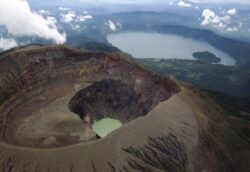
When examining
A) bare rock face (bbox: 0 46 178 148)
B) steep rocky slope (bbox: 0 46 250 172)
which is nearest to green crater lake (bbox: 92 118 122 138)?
steep rocky slope (bbox: 0 46 250 172)

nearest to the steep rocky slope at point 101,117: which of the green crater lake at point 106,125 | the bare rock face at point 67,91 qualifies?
the bare rock face at point 67,91

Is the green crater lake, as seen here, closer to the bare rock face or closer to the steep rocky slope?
the steep rocky slope

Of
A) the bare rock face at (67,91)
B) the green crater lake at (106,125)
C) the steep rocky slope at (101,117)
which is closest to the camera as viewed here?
the steep rocky slope at (101,117)

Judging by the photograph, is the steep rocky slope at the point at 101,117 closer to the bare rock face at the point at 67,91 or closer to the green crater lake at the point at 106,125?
the bare rock face at the point at 67,91

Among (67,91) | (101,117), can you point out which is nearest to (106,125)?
(101,117)

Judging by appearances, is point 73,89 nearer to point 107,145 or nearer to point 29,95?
point 29,95

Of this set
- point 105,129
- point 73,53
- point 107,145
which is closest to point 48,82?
point 73,53

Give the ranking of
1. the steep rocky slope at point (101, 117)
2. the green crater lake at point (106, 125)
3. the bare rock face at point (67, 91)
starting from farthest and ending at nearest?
the green crater lake at point (106, 125) < the bare rock face at point (67, 91) < the steep rocky slope at point (101, 117)
